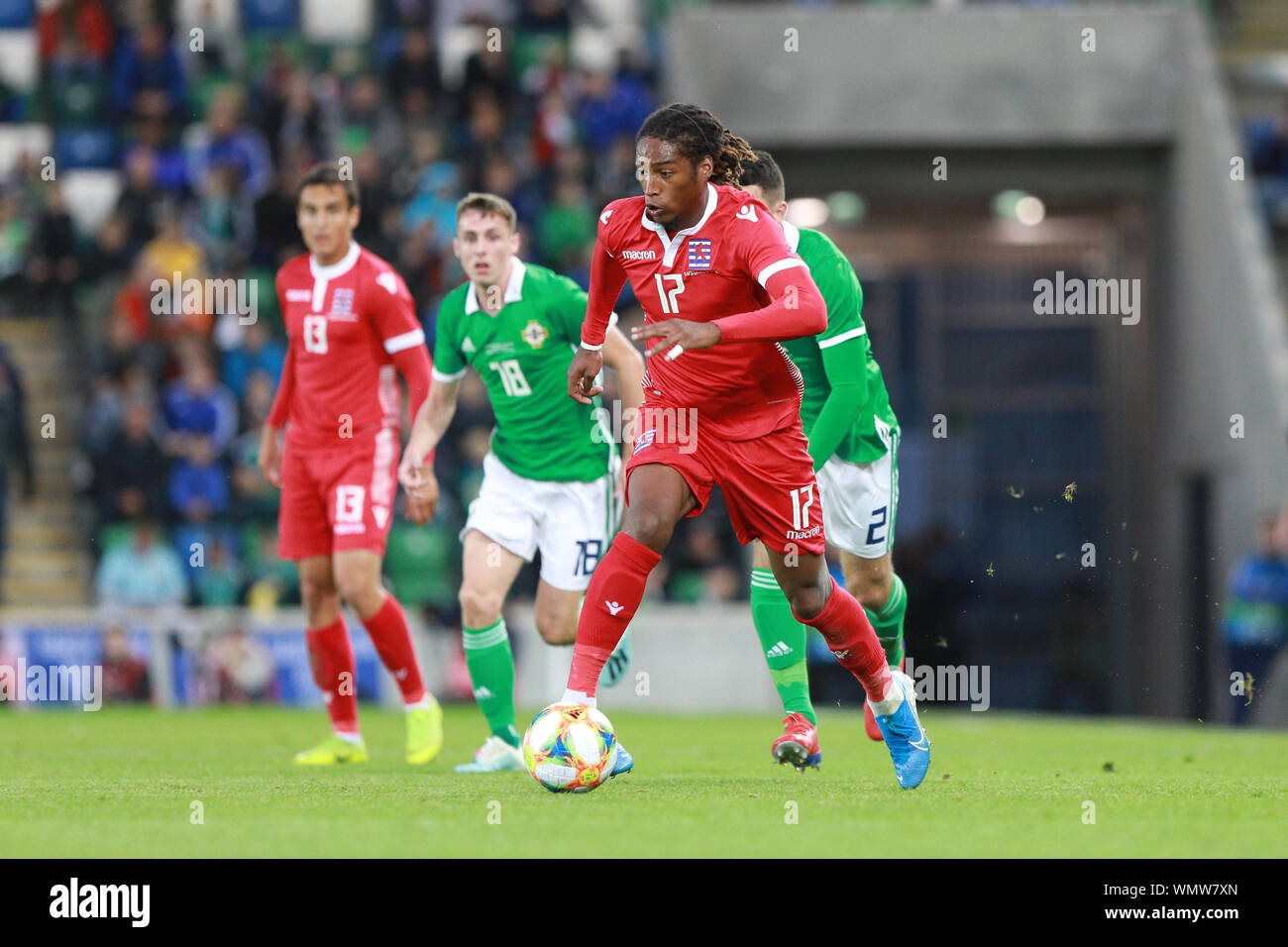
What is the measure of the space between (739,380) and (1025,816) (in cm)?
174

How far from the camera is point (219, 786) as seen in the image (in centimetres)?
743

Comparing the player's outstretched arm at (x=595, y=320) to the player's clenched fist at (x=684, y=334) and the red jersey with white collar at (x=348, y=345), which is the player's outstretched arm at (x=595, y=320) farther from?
→ the red jersey with white collar at (x=348, y=345)

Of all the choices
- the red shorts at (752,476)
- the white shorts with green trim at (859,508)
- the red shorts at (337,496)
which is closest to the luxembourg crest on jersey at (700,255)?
the red shorts at (752,476)

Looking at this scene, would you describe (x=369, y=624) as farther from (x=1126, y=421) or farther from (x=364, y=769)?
(x=1126, y=421)

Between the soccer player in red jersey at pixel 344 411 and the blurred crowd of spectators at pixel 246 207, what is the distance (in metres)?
6.39

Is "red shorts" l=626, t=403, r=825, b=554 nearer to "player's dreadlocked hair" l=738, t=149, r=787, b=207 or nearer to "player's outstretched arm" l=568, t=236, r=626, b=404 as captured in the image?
"player's outstretched arm" l=568, t=236, r=626, b=404

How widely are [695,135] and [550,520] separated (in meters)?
2.64

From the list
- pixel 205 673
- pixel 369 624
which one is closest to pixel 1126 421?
pixel 205 673

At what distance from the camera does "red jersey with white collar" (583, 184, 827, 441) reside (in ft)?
21.6

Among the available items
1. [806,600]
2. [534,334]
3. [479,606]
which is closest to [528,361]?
[534,334]

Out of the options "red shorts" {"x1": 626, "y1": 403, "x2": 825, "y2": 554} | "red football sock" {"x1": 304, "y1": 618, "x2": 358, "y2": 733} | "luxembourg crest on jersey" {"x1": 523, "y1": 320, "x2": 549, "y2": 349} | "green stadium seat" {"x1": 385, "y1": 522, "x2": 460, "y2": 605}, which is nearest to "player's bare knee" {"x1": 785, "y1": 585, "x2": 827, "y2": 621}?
"red shorts" {"x1": 626, "y1": 403, "x2": 825, "y2": 554}

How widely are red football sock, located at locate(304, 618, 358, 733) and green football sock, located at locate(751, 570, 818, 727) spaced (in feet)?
6.80

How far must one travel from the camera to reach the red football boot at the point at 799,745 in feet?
26.3

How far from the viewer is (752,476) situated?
6664mm
